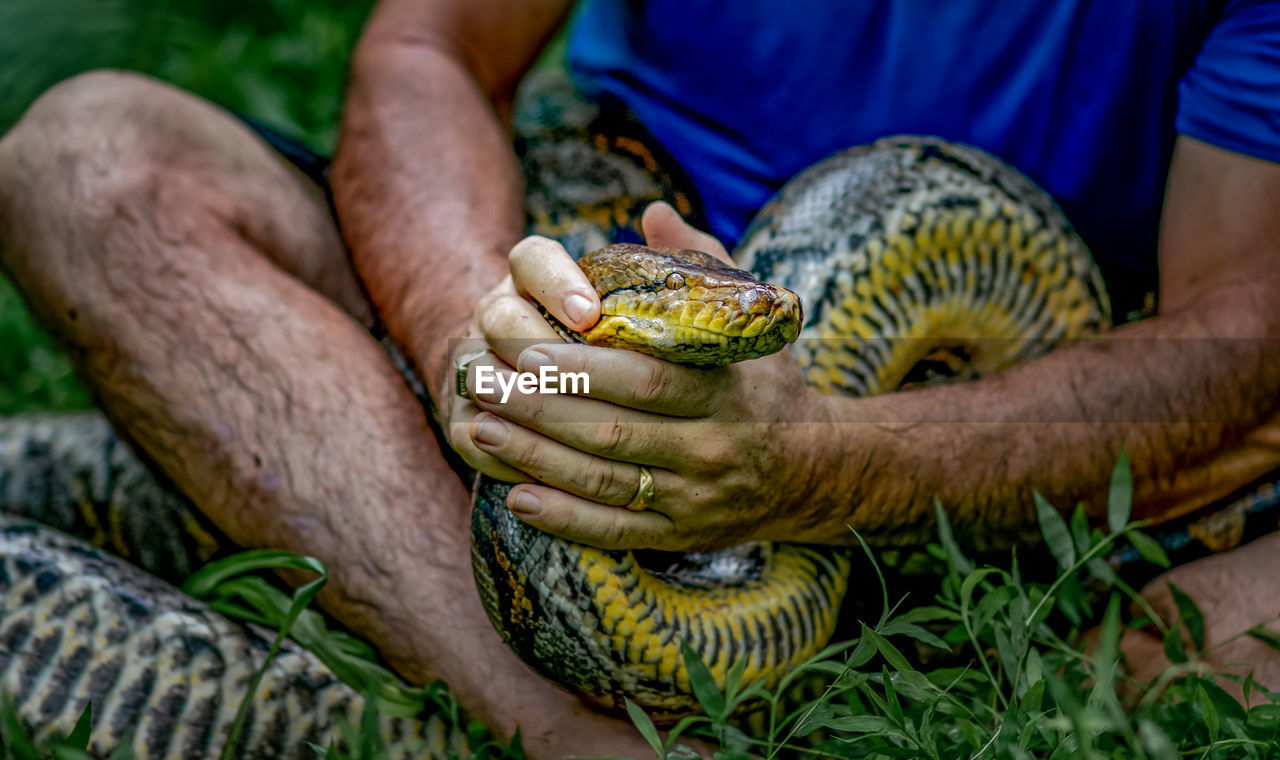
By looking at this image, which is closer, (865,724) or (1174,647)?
(865,724)

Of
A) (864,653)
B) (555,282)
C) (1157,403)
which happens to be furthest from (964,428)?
(555,282)

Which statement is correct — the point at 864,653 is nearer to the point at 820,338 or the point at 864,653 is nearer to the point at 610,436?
the point at 610,436

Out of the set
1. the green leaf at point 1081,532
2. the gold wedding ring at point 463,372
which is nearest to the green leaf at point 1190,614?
the green leaf at point 1081,532

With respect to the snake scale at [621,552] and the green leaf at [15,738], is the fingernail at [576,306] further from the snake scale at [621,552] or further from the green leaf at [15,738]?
the green leaf at [15,738]

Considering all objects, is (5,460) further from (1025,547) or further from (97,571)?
(1025,547)

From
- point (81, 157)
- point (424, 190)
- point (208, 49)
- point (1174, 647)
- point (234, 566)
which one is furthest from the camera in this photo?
point (208, 49)

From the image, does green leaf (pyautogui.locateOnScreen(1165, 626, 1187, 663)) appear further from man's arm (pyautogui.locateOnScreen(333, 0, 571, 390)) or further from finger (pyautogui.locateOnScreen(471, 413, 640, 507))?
man's arm (pyautogui.locateOnScreen(333, 0, 571, 390))
